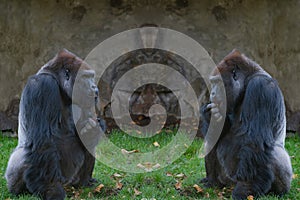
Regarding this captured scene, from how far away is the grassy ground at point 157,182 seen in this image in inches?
151

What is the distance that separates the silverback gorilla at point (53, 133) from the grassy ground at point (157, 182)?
168 mm

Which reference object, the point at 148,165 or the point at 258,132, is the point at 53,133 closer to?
the point at 258,132

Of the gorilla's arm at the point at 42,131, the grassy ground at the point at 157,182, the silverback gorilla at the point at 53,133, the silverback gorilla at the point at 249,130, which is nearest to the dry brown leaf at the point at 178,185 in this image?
the grassy ground at the point at 157,182

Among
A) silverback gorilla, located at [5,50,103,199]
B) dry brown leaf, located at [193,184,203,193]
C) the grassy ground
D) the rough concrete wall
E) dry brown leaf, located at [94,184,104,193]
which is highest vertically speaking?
the rough concrete wall

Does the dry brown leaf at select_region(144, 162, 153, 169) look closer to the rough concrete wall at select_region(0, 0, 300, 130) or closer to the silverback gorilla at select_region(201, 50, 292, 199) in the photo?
the silverback gorilla at select_region(201, 50, 292, 199)

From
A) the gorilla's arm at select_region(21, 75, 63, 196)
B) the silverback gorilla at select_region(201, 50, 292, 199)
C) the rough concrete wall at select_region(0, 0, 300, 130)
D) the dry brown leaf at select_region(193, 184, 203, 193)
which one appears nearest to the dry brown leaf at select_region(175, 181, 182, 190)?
the dry brown leaf at select_region(193, 184, 203, 193)

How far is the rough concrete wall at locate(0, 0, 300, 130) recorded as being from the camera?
6.29 metres

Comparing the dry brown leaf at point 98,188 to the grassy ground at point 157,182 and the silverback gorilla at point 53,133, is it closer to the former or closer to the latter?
the grassy ground at point 157,182

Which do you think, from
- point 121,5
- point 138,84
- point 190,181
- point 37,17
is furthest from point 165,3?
point 190,181

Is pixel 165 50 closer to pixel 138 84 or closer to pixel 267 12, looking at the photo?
pixel 138 84

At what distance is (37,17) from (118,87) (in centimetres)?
129

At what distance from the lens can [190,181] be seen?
14.0 feet

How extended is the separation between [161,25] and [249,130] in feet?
10.0

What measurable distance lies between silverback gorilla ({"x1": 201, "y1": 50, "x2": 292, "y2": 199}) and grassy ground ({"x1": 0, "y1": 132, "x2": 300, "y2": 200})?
0.57 ft
